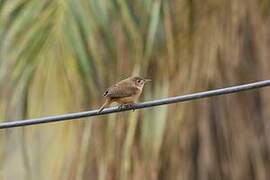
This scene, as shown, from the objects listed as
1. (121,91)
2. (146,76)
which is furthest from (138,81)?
(146,76)

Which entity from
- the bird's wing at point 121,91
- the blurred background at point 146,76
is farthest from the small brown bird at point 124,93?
the blurred background at point 146,76

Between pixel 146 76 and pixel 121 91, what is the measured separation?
566 millimetres

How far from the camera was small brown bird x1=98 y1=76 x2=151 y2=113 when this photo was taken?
498 centimetres

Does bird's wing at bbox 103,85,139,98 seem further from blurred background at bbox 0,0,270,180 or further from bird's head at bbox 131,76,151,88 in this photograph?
blurred background at bbox 0,0,270,180

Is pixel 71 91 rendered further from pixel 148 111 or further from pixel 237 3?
pixel 237 3

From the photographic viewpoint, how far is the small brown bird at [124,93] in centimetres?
498

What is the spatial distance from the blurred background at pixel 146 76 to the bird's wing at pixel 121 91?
0.51m

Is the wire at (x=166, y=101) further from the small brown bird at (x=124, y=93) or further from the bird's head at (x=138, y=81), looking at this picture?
the bird's head at (x=138, y=81)

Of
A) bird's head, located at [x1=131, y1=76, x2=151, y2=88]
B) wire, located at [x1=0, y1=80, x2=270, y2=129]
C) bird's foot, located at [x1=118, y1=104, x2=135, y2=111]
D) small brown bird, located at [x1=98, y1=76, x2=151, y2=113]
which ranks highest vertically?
bird's head, located at [x1=131, y1=76, x2=151, y2=88]

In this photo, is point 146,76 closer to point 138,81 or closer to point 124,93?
point 138,81

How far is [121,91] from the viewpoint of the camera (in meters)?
5.00

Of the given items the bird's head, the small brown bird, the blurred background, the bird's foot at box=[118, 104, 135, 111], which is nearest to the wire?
the bird's foot at box=[118, 104, 135, 111]

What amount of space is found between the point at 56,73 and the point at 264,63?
85 centimetres

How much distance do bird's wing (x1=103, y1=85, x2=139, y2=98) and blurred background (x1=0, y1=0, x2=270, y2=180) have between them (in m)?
0.51
